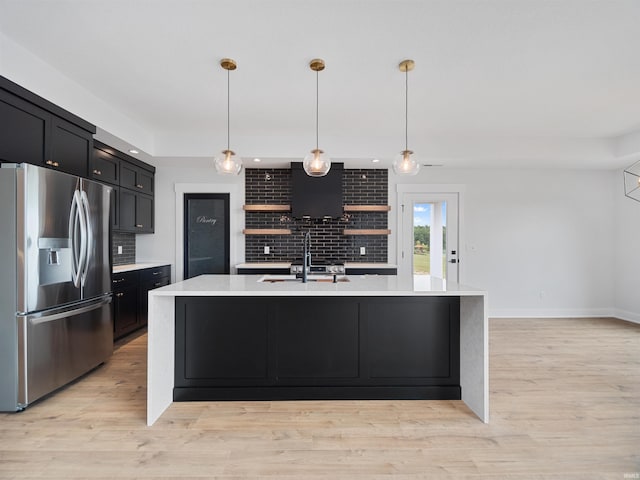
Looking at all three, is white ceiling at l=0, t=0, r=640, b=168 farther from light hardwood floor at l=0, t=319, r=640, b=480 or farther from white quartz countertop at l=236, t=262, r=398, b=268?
light hardwood floor at l=0, t=319, r=640, b=480

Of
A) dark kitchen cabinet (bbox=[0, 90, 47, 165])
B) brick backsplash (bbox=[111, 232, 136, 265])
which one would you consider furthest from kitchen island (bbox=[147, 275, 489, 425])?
brick backsplash (bbox=[111, 232, 136, 265])

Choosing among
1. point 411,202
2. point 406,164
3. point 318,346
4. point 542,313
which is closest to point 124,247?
point 318,346

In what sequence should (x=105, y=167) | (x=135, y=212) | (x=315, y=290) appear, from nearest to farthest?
(x=315, y=290)
(x=105, y=167)
(x=135, y=212)

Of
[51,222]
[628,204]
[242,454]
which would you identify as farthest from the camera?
[628,204]

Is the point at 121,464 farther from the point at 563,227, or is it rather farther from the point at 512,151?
the point at 563,227

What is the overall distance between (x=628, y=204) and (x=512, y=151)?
229 centimetres

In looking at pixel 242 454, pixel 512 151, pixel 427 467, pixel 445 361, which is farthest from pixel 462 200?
pixel 242 454

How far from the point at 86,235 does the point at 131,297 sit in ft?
5.01

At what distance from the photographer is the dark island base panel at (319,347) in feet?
8.41

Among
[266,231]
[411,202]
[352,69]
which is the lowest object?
[266,231]

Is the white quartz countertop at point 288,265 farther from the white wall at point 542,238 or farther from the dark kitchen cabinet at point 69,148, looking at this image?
the dark kitchen cabinet at point 69,148

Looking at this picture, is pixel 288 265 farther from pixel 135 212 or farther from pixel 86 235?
pixel 86 235

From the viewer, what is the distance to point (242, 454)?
1.92 metres

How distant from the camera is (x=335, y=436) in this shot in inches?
82.3
